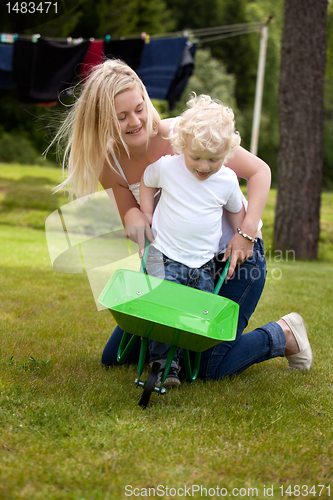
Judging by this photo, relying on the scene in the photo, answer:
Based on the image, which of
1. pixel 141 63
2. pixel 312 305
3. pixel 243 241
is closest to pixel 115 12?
pixel 141 63

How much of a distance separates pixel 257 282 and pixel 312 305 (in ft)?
5.93

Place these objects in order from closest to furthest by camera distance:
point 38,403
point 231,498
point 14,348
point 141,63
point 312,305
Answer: point 231,498, point 38,403, point 14,348, point 312,305, point 141,63

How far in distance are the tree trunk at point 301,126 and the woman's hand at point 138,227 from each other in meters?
5.03

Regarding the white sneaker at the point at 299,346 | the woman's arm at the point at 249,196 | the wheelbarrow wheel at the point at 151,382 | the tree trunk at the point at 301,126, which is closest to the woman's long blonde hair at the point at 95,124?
the woman's arm at the point at 249,196

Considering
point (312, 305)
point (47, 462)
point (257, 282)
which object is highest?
point (257, 282)

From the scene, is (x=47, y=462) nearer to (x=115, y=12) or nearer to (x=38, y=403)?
(x=38, y=403)

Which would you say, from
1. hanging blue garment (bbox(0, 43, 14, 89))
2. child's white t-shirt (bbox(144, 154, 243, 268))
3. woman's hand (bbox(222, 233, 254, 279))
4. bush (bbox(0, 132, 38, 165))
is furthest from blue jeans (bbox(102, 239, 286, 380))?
bush (bbox(0, 132, 38, 165))

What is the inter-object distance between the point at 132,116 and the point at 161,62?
617cm

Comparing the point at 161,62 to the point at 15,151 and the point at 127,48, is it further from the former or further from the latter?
the point at 15,151

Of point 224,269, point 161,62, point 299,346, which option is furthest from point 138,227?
point 161,62

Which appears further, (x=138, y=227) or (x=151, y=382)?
(x=138, y=227)

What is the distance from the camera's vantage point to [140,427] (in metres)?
1.71

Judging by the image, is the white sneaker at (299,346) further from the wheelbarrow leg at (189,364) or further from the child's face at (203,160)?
the child's face at (203,160)

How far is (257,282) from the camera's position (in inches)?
90.4
